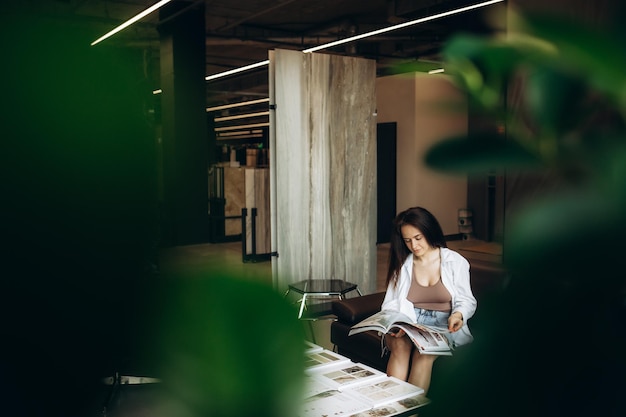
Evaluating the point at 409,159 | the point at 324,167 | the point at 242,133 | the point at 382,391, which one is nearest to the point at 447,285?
the point at 382,391

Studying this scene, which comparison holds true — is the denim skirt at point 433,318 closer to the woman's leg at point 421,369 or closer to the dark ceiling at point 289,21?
the woman's leg at point 421,369

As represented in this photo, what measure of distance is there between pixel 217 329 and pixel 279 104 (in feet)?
17.6

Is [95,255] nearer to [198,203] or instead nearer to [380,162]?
→ [198,203]

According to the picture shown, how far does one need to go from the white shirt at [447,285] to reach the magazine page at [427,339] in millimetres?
220

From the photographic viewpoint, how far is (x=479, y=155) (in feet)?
0.85

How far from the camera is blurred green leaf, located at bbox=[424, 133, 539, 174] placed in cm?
26

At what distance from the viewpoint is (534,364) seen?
29cm

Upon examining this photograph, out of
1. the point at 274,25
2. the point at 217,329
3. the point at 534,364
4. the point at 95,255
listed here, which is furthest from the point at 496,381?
the point at 274,25

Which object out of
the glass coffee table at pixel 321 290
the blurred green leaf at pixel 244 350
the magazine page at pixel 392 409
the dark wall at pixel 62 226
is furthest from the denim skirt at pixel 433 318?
the blurred green leaf at pixel 244 350

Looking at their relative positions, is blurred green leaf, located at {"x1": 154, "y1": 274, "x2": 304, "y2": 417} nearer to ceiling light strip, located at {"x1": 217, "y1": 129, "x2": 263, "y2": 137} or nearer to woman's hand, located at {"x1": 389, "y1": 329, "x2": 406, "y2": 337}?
woman's hand, located at {"x1": 389, "y1": 329, "x2": 406, "y2": 337}

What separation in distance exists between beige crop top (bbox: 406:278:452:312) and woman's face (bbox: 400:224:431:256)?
219mm

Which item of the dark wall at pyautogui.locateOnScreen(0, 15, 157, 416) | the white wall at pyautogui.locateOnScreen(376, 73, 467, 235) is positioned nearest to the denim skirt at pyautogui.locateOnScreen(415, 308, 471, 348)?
the dark wall at pyautogui.locateOnScreen(0, 15, 157, 416)

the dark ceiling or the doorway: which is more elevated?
the dark ceiling

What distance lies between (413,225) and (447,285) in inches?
17.3
